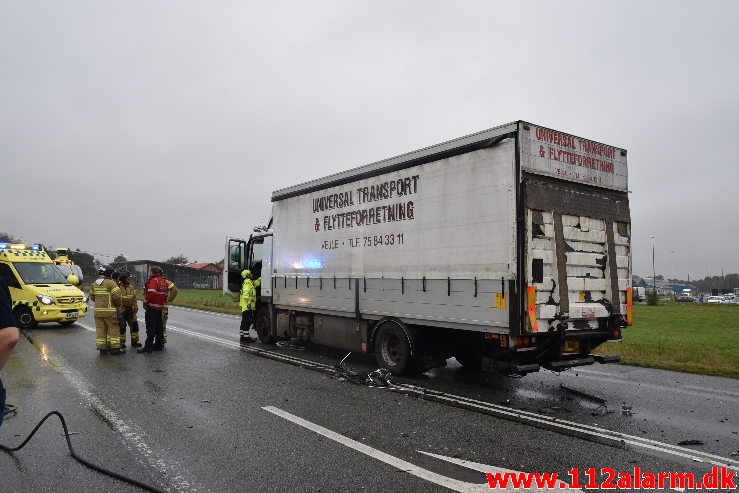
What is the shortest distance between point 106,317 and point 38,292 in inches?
254

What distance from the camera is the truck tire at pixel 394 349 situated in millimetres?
7980

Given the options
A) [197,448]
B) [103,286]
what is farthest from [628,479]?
[103,286]

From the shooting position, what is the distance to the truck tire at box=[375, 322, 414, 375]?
798 cm

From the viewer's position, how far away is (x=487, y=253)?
6887mm

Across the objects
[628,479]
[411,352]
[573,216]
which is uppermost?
[573,216]

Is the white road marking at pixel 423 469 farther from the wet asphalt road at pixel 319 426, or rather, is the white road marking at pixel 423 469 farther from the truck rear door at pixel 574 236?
the truck rear door at pixel 574 236

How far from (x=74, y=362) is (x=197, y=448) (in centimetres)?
593

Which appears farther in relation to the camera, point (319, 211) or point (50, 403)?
point (319, 211)

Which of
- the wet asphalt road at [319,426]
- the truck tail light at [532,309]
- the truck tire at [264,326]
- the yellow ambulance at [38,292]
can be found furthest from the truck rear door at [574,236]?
the yellow ambulance at [38,292]

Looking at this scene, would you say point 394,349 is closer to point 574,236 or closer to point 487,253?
point 487,253

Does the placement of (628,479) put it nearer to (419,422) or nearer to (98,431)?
(419,422)

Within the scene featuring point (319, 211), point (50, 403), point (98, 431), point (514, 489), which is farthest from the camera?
point (319, 211)

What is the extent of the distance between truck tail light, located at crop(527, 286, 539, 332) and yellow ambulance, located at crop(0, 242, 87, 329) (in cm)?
Answer: 1393

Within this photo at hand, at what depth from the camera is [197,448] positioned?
15.5 feet
